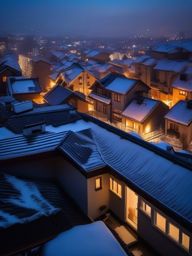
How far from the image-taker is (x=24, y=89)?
37219 millimetres

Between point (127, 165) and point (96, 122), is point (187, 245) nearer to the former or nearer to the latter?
point (127, 165)

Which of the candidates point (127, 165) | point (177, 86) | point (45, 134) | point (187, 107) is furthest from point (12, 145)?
point (177, 86)

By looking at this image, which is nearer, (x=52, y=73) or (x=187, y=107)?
(x=187, y=107)

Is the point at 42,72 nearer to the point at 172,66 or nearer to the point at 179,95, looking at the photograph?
the point at 172,66

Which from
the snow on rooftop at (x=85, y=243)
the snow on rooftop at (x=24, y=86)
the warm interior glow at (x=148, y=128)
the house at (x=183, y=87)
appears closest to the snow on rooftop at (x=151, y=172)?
the snow on rooftop at (x=85, y=243)

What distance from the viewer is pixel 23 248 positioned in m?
10.4

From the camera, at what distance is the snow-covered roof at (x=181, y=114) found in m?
32.2

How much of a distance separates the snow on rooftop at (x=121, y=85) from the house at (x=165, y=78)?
10420mm

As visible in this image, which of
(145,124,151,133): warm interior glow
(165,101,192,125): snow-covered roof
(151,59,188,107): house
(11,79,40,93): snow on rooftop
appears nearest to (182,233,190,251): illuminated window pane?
(165,101,192,125): snow-covered roof

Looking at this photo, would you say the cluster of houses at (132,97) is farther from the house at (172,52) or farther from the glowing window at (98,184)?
the glowing window at (98,184)

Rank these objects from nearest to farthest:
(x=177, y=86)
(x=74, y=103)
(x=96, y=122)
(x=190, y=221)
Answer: (x=190, y=221)
(x=96, y=122)
(x=74, y=103)
(x=177, y=86)

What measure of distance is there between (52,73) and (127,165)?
157 feet

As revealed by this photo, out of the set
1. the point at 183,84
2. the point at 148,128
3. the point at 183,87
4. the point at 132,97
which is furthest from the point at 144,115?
the point at 183,84

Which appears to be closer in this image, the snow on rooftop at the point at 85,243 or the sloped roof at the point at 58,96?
→ the snow on rooftop at the point at 85,243
